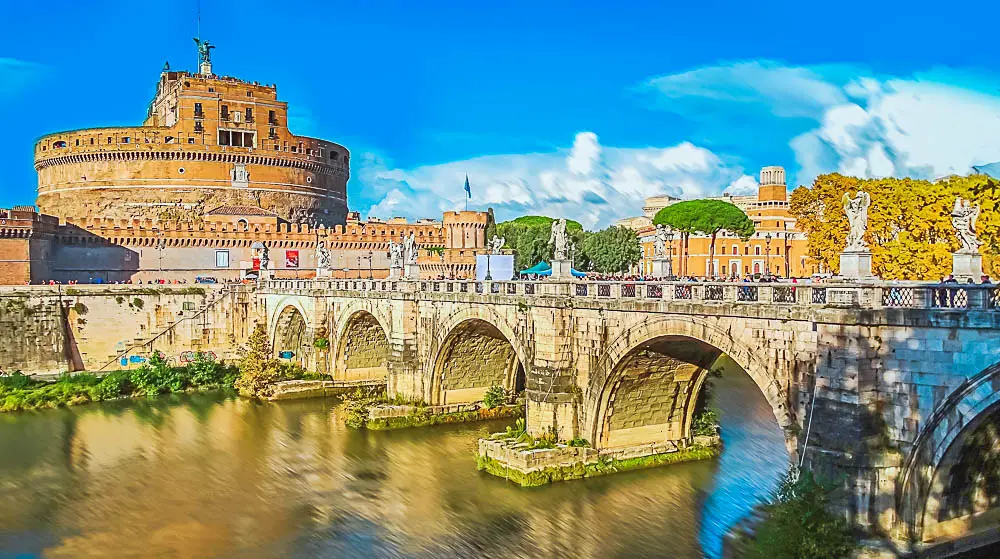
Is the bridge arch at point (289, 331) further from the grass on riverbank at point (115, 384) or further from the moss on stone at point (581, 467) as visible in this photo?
the moss on stone at point (581, 467)

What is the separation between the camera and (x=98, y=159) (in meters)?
76.7

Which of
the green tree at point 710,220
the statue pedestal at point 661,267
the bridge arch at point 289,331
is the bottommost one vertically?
the bridge arch at point 289,331

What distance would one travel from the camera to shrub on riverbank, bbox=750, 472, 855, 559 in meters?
16.6

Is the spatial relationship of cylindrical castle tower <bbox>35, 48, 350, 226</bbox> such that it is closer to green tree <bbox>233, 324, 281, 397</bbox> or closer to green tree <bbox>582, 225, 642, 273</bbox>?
green tree <bbox>582, 225, 642, 273</bbox>

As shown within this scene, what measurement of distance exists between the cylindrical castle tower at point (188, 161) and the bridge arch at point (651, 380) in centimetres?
5491

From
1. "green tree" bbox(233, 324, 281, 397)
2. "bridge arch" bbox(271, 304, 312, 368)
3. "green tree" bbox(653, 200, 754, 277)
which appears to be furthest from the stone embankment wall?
"green tree" bbox(653, 200, 754, 277)

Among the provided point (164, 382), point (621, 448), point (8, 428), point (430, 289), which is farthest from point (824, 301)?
point (164, 382)

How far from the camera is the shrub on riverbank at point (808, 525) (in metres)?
16.6

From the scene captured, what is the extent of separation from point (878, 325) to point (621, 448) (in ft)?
36.8

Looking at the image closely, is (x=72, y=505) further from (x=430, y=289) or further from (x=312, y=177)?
(x=312, y=177)

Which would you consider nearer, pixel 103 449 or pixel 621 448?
pixel 621 448

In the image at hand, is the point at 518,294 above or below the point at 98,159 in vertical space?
below

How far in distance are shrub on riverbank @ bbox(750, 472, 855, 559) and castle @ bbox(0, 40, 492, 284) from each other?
5376 centimetres

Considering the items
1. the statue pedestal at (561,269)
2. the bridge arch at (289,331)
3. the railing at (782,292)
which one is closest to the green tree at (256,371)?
the bridge arch at (289,331)
